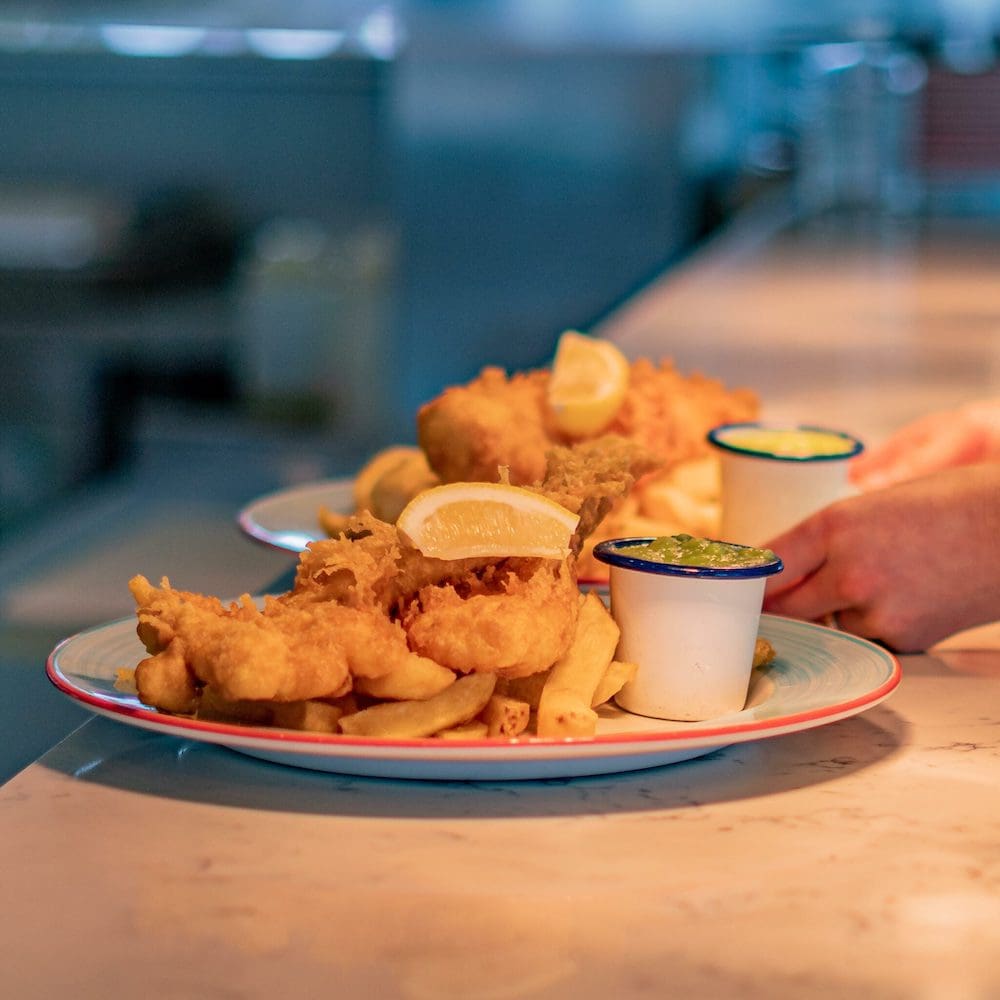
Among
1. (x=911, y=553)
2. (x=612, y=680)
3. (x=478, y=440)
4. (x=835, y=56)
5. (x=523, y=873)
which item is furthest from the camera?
(x=835, y=56)

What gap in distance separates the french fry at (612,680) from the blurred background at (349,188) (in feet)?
9.44

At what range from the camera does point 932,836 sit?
95 centimetres

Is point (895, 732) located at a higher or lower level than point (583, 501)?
lower

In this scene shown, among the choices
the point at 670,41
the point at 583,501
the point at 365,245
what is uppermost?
the point at 670,41

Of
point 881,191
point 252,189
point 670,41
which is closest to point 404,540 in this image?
point 670,41

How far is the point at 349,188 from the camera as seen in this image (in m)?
7.61

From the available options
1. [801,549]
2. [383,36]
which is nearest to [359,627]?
[801,549]

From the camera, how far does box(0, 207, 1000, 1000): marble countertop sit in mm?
753

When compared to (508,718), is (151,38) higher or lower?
higher

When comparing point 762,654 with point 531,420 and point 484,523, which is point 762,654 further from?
point 531,420

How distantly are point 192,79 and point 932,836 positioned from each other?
712 centimetres

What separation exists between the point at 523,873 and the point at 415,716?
0.49 ft

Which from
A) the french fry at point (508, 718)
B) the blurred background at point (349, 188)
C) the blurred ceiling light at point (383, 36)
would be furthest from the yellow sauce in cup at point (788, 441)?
the blurred ceiling light at point (383, 36)

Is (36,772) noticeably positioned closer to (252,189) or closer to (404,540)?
(404,540)
